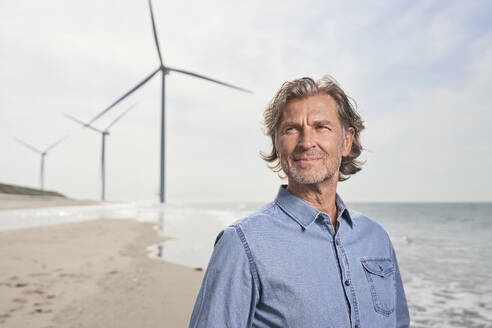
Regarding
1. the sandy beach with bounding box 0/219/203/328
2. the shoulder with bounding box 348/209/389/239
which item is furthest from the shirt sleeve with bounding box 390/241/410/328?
the sandy beach with bounding box 0/219/203/328

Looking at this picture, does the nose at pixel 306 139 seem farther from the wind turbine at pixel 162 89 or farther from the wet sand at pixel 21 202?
the wet sand at pixel 21 202

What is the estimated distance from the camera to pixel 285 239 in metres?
1.55

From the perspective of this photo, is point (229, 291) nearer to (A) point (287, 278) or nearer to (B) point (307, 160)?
(A) point (287, 278)

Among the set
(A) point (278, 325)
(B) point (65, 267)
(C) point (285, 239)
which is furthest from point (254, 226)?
(B) point (65, 267)

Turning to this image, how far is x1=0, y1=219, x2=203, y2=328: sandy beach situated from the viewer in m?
4.90

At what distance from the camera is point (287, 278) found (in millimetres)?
1475

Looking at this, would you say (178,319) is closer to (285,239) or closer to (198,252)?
(285,239)

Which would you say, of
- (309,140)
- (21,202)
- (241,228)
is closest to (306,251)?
(241,228)

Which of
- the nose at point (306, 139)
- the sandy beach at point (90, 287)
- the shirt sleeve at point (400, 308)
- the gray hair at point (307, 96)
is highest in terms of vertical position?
the gray hair at point (307, 96)

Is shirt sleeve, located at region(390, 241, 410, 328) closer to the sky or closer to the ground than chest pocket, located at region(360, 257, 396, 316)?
closer to the ground

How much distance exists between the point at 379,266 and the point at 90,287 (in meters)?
6.13

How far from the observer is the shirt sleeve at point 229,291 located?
141cm

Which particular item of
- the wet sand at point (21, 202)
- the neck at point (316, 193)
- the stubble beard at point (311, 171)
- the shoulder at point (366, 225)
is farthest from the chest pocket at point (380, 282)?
the wet sand at point (21, 202)

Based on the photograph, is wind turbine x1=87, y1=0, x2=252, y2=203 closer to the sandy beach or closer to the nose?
the sandy beach
